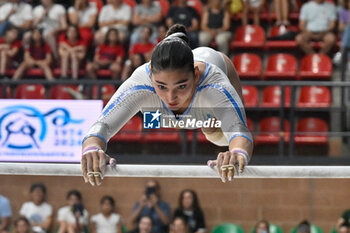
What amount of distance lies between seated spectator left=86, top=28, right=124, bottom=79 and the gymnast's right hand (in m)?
6.17

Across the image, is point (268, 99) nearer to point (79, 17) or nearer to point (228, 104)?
point (79, 17)

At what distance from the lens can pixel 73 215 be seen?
707 cm

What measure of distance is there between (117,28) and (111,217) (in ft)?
11.6

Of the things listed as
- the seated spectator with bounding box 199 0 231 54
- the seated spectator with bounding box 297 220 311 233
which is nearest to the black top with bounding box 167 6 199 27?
the seated spectator with bounding box 199 0 231 54

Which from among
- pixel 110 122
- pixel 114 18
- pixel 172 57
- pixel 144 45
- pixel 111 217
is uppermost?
pixel 114 18

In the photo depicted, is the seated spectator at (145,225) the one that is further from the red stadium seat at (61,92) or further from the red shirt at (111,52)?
the red shirt at (111,52)

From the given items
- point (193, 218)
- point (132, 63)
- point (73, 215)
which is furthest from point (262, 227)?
point (132, 63)

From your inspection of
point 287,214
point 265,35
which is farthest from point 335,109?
point 265,35

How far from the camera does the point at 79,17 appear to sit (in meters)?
10.3

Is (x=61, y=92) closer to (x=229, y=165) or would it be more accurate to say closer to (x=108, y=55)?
(x=108, y=55)

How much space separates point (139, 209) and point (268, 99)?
2.81 metres

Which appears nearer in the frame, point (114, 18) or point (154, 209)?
point (154, 209)

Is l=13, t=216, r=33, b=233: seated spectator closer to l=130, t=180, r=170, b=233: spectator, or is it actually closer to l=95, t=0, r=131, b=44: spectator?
l=130, t=180, r=170, b=233: spectator

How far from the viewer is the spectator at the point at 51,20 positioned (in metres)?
10.1
